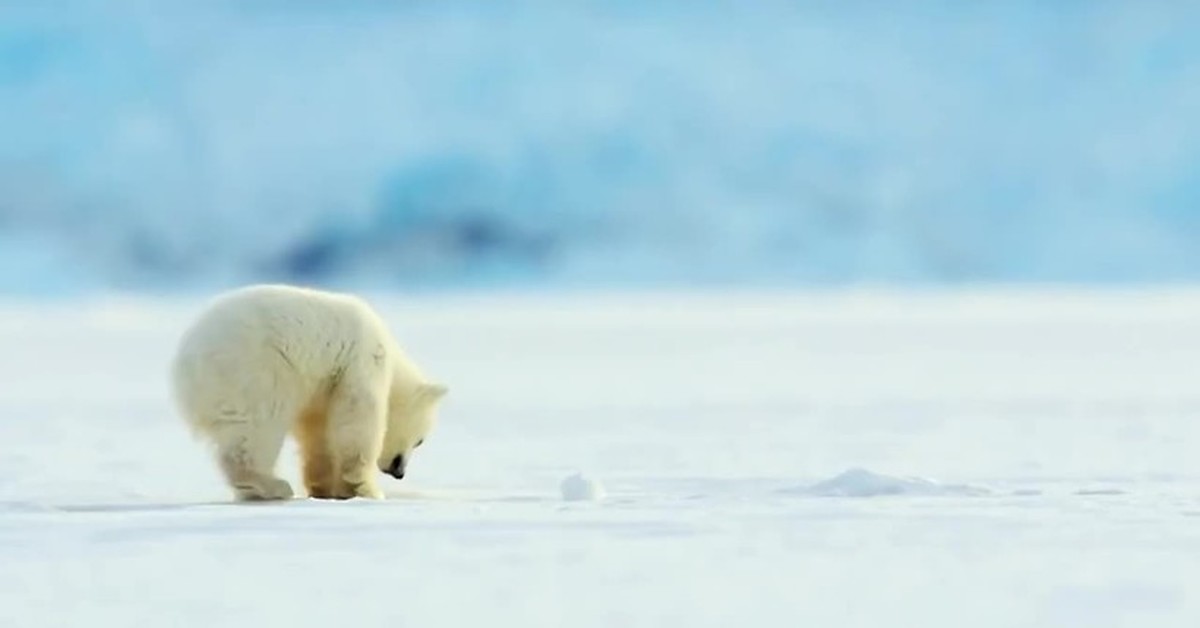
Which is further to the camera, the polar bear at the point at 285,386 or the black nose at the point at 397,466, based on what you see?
the black nose at the point at 397,466

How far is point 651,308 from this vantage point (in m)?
60.5

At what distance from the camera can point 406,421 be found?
9516mm

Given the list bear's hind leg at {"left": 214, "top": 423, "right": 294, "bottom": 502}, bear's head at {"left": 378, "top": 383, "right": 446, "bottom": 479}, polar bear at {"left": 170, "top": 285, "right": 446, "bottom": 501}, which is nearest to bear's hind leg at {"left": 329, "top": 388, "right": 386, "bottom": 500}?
polar bear at {"left": 170, "top": 285, "right": 446, "bottom": 501}

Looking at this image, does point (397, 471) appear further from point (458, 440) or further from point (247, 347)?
point (458, 440)

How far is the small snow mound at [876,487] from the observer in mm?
8562

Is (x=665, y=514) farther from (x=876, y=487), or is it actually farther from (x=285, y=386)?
(x=285, y=386)

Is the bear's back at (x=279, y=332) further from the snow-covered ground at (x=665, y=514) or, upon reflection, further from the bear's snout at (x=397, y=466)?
the bear's snout at (x=397, y=466)

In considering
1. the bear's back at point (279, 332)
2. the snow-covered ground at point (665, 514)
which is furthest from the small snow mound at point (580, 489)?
the bear's back at point (279, 332)

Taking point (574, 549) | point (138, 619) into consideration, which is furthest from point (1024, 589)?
point (138, 619)

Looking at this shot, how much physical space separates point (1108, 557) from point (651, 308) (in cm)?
5408

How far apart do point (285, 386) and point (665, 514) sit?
5.26ft

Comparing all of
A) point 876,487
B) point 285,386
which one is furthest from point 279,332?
point 876,487

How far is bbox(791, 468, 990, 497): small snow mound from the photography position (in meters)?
8.56

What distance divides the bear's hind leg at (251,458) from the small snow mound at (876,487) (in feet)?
6.47
